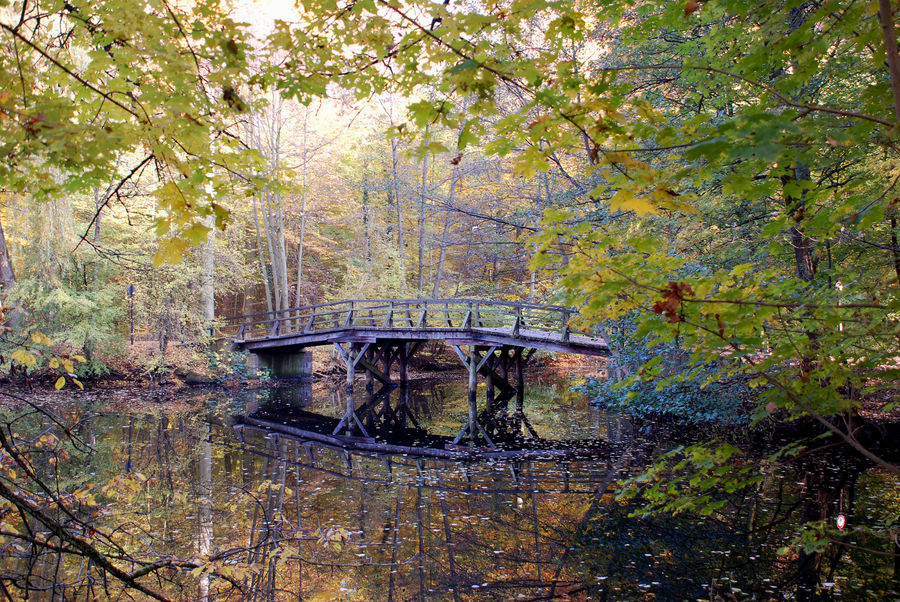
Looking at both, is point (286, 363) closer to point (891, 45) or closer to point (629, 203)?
point (629, 203)

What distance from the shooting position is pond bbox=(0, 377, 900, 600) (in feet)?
16.1

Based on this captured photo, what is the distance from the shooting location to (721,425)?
10.8 m

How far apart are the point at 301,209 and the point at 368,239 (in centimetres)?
316

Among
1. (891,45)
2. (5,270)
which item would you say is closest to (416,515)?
(891,45)

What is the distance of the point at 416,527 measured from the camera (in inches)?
265

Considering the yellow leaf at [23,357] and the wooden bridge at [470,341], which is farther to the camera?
the wooden bridge at [470,341]

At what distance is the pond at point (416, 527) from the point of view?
4.91 metres

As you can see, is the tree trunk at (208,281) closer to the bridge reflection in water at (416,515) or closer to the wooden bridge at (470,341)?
the wooden bridge at (470,341)

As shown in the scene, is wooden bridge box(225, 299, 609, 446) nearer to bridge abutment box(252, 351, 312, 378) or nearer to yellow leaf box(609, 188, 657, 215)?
bridge abutment box(252, 351, 312, 378)

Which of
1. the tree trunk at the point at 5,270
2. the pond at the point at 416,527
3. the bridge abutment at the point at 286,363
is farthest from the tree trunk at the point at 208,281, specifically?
the pond at the point at 416,527

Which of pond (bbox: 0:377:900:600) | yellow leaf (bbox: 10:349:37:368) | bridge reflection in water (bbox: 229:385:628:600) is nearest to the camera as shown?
yellow leaf (bbox: 10:349:37:368)

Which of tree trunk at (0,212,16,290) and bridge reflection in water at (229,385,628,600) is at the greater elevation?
tree trunk at (0,212,16,290)

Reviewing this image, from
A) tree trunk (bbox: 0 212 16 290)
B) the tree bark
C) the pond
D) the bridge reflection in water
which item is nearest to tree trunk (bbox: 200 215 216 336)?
tree trunk (bbox: 0 212 16 290)

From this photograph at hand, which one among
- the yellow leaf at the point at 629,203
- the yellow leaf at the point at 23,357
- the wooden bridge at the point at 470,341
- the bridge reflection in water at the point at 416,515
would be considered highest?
the yellow leaf at the point at 629,203
